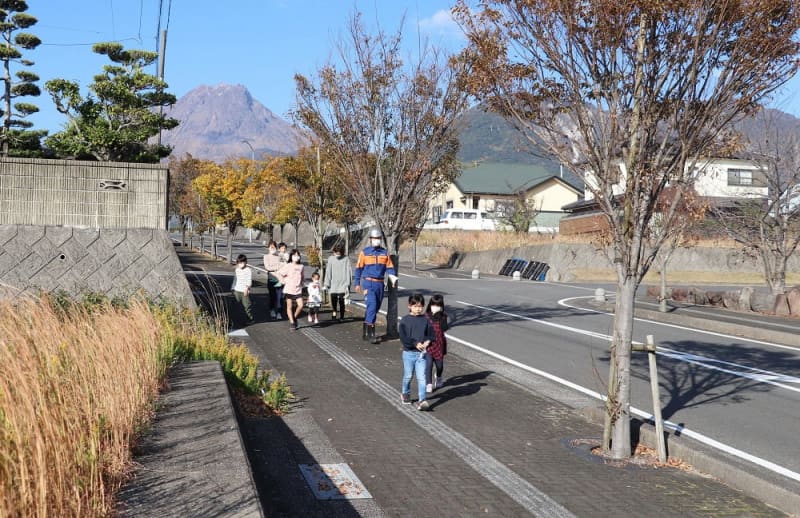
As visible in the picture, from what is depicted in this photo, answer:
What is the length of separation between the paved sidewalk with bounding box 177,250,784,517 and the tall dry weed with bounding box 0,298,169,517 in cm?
116

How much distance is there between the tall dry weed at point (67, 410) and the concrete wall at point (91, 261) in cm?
634

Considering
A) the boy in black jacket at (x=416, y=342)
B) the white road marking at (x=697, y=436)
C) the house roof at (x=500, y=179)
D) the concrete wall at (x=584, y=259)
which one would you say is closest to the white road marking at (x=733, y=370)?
the white road marking at (x=697, y=436)

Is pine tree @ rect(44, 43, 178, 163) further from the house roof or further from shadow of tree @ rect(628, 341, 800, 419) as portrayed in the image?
the house roof

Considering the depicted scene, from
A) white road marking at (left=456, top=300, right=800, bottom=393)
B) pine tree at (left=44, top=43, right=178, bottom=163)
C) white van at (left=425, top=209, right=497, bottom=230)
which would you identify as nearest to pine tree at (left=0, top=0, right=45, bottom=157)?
pine tree at (left=44, top=43, right=178, bottom=163)

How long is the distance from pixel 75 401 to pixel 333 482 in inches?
83.3

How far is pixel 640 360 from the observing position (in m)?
14.4

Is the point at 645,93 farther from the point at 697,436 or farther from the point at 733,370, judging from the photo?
the point at 733,370

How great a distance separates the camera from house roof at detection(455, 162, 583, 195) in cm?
8106

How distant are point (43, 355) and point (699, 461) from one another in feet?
18.4

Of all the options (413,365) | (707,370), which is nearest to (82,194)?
(413,365)

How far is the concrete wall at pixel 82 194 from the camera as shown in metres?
14.2

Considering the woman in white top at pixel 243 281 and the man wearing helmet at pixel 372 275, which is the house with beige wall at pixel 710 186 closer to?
the man wearing helmet at pixel 372 275

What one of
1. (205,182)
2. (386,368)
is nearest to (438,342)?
(386,368)

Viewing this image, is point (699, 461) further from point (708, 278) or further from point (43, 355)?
point (708, 278)
